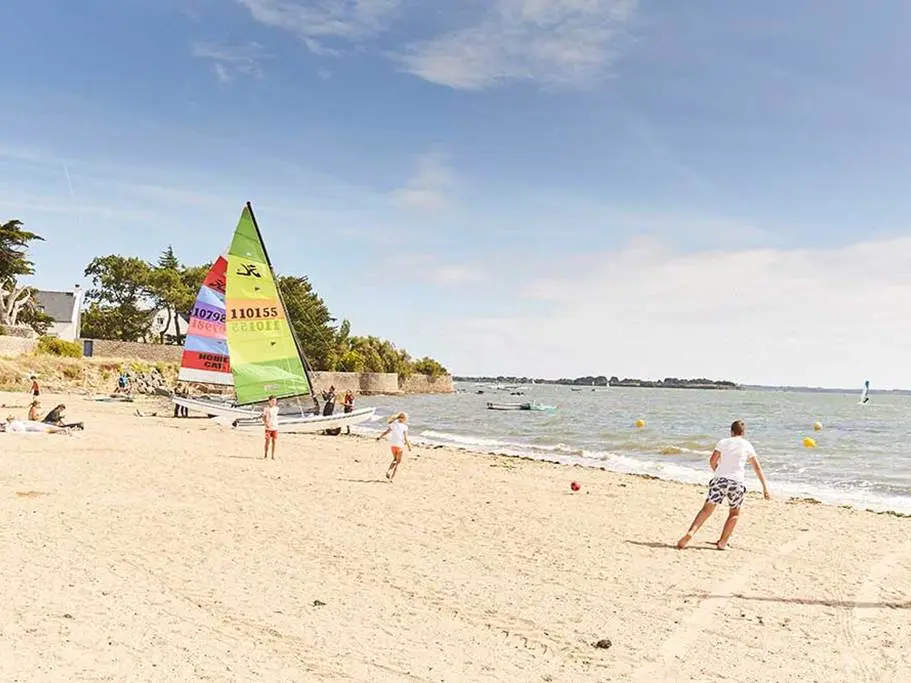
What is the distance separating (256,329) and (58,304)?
49.6m

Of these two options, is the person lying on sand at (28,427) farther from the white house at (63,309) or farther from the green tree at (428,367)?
the green tree at (428,367)

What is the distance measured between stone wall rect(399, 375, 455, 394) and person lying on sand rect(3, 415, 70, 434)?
9089cm

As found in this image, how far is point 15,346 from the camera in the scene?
145 ft

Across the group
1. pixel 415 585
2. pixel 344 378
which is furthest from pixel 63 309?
pixel 415 585

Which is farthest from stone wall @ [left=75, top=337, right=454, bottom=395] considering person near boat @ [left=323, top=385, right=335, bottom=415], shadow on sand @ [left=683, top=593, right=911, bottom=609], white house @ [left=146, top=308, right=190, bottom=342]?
shadow on sand @ [left=683, top=593, right=911, bottom=609]

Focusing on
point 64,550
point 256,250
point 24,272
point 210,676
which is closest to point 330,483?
point 64,550

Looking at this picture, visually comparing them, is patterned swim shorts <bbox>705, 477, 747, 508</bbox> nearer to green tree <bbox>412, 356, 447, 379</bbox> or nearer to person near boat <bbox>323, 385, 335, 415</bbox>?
person near boat <bbox>323, 385, 335, 415</bbox>

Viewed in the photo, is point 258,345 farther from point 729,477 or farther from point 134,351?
point 134,351

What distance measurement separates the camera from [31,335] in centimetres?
4988

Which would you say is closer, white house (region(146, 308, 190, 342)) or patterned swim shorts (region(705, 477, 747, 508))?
patterned swim shorts (region(705, 477, 747, 508))

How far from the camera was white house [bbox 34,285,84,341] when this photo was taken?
212ft

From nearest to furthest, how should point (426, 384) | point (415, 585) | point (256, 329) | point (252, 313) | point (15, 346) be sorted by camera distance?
1. point (415, 585)
2. point (252, 313)
3. point (256, 329)
4. point (15, 346)
5. point (426, 384)

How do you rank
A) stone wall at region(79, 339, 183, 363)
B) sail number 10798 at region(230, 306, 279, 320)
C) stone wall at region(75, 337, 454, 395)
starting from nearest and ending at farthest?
sail number 10798 at region(230, 306, 279, 320) < stone wall at region(79, 339, 183, 363) < stone wall at region(75, 337, 454, 395)

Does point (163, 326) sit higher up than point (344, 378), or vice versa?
point (163, 326)
